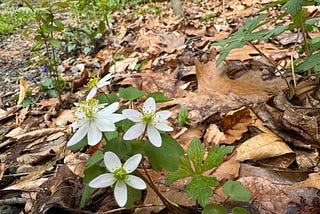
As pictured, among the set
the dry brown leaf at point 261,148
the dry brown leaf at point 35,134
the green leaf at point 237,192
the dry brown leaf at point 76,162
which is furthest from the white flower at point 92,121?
the dry brown leaf at point 35,134

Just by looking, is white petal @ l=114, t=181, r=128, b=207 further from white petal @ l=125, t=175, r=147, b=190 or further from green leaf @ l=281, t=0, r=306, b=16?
green leaf @ l=281, t=0, r=306, b=16

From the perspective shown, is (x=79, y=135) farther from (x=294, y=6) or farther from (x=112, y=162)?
(x=294, y=6)

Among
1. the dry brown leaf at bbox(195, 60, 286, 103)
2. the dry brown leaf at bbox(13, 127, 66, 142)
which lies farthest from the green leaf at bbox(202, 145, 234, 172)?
the dry brown leaf at bbox(13, 127, 66, 142)

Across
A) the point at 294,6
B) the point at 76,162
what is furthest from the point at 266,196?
the point at 76,162

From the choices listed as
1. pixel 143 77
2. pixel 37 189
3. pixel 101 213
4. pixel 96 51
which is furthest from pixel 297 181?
pixel 96 51

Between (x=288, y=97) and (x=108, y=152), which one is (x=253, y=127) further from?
(x=108, y=152)
